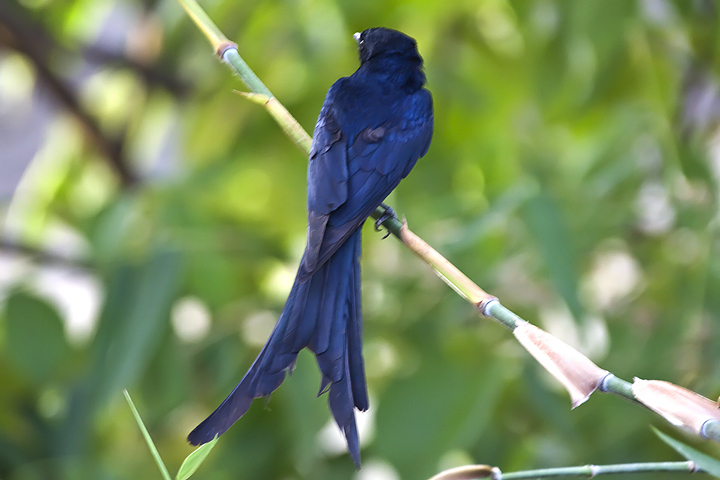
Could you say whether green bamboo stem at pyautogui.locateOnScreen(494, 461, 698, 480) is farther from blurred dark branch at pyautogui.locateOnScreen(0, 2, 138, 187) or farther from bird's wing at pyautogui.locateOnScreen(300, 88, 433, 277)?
blurred dark branch at pyautogui.locateOnScreen(0, 2, 138, 187)

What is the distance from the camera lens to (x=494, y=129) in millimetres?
801

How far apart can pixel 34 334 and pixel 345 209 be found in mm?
477

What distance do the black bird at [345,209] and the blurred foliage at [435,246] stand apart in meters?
0.26

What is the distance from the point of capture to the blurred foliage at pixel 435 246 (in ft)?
2.11

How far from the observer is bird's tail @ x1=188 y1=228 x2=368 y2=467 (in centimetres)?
20

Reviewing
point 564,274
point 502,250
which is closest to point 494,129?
point 502,250

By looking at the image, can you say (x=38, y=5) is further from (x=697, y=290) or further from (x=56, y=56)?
(x=697, y=290)

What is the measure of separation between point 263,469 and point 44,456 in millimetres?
250

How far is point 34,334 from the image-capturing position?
65cm

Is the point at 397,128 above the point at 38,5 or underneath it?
underneath

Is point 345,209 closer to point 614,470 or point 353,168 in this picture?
point 353,168

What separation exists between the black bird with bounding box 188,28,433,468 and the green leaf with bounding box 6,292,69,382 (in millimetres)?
439

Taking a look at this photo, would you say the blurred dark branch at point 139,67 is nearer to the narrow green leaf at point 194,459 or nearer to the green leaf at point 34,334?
the green leaf at point 34,334

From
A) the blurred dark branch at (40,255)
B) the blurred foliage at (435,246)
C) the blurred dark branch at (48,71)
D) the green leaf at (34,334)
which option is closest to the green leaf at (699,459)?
the blurred foliage at (435,246)
